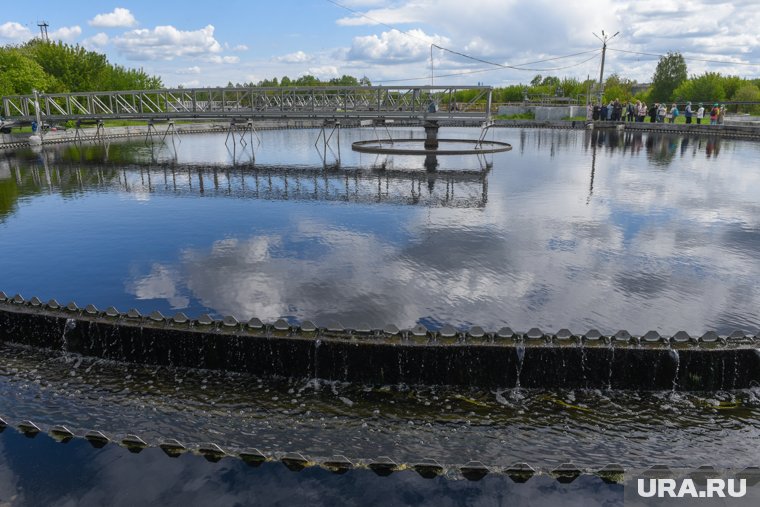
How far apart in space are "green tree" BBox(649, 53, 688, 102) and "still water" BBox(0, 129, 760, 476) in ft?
284

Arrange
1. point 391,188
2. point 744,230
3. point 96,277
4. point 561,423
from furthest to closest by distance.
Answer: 1. point 391,188
2. point 744,230
3. point 96,277
4. point 561,423

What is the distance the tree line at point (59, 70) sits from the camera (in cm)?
5756

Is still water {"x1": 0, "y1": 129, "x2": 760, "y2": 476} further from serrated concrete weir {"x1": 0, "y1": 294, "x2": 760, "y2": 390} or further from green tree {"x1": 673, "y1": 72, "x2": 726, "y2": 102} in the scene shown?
green tree {"x1": 673, "y1": 72, "x2": 726, "y2": 102}

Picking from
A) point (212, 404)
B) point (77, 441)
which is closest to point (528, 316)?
point (212, 404)

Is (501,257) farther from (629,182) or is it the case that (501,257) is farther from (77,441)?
(629,182)

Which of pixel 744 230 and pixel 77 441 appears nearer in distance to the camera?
pixel 77 441

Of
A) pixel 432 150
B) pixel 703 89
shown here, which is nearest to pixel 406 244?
pixel 432 150

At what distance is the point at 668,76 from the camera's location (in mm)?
100000

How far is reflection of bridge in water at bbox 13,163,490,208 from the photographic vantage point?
21375 mm

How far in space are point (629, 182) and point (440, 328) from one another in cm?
1815

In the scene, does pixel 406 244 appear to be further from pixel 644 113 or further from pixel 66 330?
pixel 644 113

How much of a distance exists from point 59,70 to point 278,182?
200ft

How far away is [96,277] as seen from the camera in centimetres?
1246

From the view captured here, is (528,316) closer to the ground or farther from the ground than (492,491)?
farther from the ground
